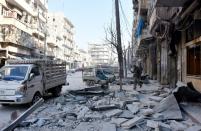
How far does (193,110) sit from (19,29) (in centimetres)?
3662

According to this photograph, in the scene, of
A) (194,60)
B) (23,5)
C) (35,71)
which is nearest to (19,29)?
(23,5)

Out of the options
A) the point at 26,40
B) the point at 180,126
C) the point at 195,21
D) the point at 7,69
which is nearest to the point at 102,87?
the point at 7,69

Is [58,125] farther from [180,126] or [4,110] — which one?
[4,110]

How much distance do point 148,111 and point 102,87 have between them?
9.93 m

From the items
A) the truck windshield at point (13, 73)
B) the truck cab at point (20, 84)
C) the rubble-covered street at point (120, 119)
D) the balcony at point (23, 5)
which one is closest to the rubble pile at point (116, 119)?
the rubble-covered street at point (120, 119)

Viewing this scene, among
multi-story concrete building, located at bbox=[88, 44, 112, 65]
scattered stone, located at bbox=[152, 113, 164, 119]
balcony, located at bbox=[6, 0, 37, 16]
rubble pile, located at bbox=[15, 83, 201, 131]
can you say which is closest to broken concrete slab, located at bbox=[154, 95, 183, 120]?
rubble pile, located at bbox=[15, 83, 201, 131]

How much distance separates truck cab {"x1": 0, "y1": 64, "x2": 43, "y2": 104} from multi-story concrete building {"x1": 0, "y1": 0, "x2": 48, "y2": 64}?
86.0 feet

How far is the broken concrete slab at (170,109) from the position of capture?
345 inches

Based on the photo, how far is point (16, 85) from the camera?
40.3 ft

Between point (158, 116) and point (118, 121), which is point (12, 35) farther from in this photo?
point (158, 116)

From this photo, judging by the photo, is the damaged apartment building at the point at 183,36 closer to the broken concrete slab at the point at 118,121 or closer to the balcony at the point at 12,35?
the broken concrete slab at the point at 118,121

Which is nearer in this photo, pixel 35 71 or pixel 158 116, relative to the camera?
pixel 158 116

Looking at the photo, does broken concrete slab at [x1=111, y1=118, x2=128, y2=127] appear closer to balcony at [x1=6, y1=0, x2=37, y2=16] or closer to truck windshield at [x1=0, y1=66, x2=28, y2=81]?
truck windshield at [x1=0, y1=66, x2=28, y2=81]

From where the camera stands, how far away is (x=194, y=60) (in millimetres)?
13672
